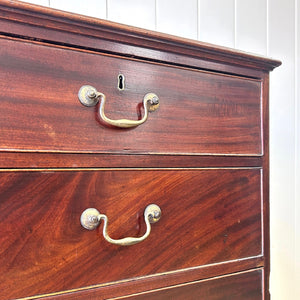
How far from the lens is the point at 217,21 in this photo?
1077 mm

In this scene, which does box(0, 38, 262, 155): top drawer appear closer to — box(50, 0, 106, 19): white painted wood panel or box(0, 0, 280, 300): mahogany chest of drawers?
box(0, 0, 280, 300): mahogany chest of drawers

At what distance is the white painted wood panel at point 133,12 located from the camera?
91cm

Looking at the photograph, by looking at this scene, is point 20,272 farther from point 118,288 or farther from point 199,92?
point 199,92

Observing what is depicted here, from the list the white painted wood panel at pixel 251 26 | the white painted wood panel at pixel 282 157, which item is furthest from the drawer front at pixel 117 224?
the white painted wood panel at pixel 251 26

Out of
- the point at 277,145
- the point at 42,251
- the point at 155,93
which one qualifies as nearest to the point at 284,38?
the point at 277,145

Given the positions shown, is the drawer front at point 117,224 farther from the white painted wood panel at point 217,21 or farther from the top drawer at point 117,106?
the white painted wood panel at point 217,21

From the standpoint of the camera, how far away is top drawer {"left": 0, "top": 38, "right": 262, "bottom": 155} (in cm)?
44

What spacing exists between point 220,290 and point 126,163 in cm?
29

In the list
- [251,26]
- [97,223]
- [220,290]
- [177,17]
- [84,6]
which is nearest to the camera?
[97,223]

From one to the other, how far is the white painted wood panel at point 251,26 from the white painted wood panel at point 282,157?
0.09 ft

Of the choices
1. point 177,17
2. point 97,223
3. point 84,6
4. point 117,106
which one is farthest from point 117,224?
point 177,17

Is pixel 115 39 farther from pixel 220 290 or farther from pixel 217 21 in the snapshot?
pixel 217 21

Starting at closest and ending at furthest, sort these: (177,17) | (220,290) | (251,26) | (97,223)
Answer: (97,223)
(220,290)
(177,17)
(251,26)

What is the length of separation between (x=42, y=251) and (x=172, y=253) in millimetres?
208
